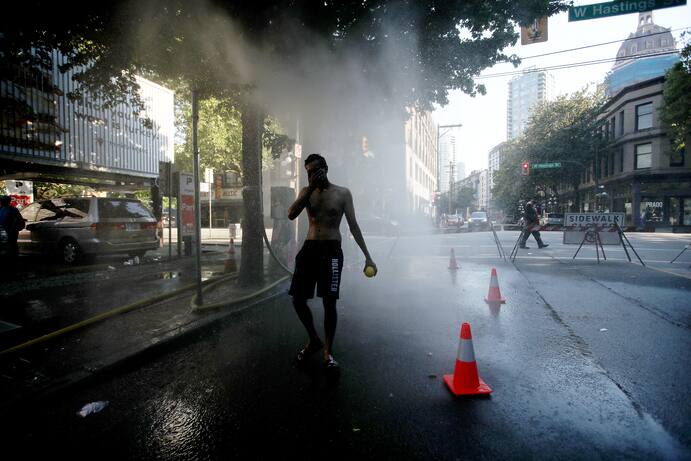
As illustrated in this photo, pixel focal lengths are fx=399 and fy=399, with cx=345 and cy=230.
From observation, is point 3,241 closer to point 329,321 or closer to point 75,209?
point 75,209

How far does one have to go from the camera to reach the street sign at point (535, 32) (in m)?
8.30

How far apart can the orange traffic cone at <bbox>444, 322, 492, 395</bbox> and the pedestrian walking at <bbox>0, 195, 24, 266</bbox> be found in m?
9.07

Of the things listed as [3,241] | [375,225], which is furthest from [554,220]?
[3,241]

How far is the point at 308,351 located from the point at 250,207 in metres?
3.42

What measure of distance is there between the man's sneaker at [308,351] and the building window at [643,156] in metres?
35.1

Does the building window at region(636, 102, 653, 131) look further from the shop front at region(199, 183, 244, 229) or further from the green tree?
the shop front at region(199, 183, 244, 229)

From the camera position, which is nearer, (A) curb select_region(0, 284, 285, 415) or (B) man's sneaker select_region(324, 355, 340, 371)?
(A) curb select_region(0, 284, 285, 415)

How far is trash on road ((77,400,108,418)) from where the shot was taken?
2.64 metres

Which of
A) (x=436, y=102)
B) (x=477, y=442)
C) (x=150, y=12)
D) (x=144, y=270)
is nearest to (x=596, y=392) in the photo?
(x=477, y=442)

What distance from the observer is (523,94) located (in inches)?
6024

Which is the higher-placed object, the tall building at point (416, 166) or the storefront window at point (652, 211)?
the tall building at point (416, 166)

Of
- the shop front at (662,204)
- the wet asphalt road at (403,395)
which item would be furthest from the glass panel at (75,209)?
the shop front at (662,204)

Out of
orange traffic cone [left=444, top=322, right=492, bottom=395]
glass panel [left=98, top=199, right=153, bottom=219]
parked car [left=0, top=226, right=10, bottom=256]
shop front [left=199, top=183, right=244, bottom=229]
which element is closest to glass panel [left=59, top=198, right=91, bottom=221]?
glass panel [left=98, top=199, right=153, bottom=219]

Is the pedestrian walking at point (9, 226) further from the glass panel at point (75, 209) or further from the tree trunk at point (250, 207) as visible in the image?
the tree trunk at point (250, 207)
